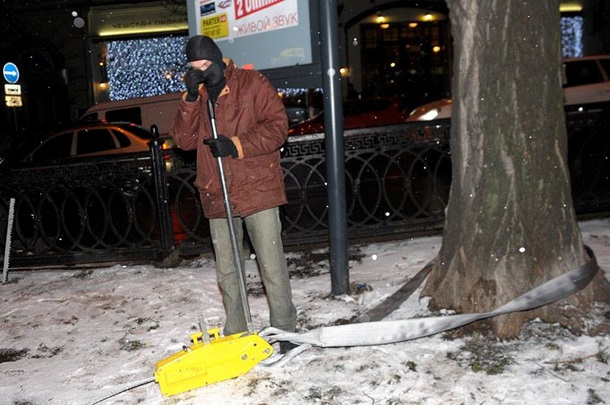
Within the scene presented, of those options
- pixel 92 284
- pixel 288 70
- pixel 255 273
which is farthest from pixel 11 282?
pixel 288 70

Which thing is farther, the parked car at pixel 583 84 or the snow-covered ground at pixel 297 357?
the parked car at pixel 583 84

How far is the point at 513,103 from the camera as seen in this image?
4.10 meters

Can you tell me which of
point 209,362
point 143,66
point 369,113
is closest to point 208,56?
point 209,362

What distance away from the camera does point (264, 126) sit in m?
3.87

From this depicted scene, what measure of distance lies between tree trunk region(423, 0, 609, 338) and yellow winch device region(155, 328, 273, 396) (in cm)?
146

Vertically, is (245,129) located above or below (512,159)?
above

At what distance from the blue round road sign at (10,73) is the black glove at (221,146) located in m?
19.9

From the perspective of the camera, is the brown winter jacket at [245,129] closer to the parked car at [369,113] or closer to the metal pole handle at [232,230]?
the metal pole handle at [232,230]

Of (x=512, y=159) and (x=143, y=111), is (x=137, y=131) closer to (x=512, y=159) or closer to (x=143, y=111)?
(x=143, y=111)

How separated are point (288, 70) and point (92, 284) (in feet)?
9.53

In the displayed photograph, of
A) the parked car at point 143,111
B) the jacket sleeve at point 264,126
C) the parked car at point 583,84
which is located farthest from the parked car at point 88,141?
the jacket sleeve at point 264,126

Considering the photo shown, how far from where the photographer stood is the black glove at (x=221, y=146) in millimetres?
3723

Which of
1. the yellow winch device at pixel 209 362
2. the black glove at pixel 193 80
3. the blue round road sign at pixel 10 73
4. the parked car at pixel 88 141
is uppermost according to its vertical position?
the blue round road sign at pixel 10 73

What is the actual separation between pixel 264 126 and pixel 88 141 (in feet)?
31.0
